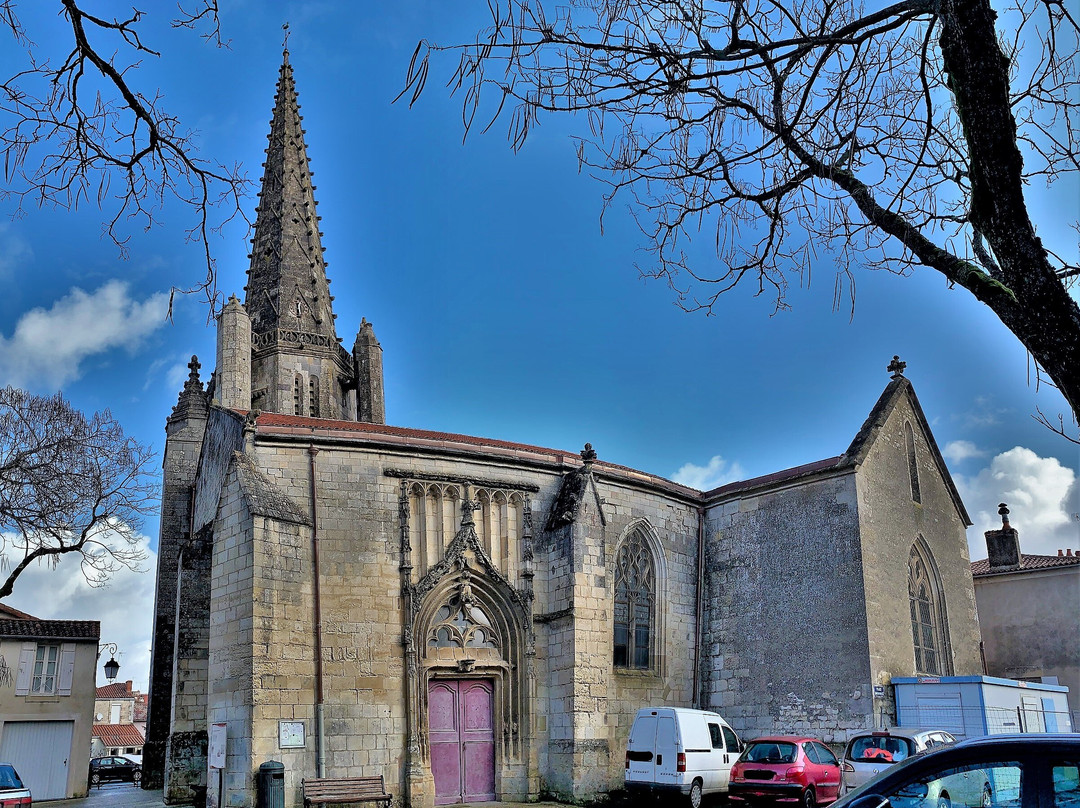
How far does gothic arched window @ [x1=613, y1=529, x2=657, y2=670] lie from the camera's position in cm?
2123

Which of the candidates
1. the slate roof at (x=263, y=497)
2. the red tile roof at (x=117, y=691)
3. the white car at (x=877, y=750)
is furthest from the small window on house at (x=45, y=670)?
the red tile roof at (x=117, y=691)

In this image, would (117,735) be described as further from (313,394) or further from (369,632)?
(369,632)

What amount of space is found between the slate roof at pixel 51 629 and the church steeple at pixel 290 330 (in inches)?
300

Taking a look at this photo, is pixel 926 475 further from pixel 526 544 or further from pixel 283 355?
pixel 283 355

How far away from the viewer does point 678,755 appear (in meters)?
16.9

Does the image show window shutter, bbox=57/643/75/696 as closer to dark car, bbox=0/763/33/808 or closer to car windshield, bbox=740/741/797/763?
dark car, bbox=0/763/33/808

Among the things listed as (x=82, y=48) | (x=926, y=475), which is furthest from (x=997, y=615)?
(x=82, y=48)

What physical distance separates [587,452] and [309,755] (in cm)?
816

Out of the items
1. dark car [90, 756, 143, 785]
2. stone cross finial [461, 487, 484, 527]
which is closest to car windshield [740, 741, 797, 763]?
stone cross finial [461, 487, 484, 527]

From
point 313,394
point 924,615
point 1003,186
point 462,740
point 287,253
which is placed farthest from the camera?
point 287,253

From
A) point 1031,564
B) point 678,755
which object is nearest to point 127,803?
point 678,755

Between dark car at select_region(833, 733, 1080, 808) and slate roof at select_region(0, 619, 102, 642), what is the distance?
1023 inches

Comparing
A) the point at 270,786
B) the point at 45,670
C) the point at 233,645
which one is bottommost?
the point at 270,786

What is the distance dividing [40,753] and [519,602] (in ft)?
48.9
